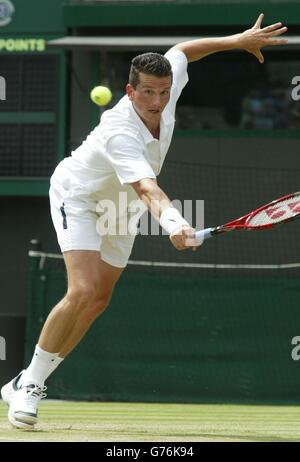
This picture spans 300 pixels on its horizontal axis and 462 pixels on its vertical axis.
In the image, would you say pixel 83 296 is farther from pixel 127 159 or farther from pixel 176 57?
pixel 176 57

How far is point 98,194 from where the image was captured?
7270mm

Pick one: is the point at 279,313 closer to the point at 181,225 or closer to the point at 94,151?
the point at 94,151

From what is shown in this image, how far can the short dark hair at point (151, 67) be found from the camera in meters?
6.74

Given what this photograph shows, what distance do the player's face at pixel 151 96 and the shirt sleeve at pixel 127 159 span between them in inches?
7.9

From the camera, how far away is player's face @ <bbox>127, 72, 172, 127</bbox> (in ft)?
22.1

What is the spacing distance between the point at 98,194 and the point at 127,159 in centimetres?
69

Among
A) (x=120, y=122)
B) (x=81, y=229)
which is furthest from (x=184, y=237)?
(x=81, y=229)

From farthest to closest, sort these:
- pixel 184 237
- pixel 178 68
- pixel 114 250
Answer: pixel 178 68 → pixel 114 250 → pixel 184 237

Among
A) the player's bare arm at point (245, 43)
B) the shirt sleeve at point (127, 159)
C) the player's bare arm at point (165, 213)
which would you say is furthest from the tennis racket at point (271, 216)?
the player's bare arm at point (245, 43)

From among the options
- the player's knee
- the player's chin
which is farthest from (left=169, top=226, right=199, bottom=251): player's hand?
the player's knee

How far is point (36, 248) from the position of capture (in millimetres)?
12398

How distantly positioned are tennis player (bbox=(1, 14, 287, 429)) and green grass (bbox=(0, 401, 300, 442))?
39 centimetres

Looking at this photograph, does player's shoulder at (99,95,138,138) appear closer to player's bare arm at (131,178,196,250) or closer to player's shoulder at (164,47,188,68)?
player's bare arm at (131,178,196,250)
